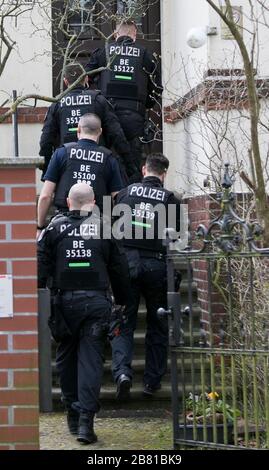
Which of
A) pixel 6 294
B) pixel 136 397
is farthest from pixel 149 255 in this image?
pixel 6 294

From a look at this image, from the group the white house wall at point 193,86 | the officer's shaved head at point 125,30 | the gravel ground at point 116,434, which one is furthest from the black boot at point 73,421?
the officer's shaved head at point 125,30

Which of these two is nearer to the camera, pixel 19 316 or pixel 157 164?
pixel 19 316

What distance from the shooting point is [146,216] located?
288 inches

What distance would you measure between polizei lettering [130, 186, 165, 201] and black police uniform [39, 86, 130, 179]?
1094mm

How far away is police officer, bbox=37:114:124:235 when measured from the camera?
24.4 ft

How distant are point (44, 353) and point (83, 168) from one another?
2784mm

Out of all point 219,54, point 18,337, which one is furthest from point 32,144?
point 18,337

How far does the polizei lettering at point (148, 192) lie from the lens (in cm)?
734

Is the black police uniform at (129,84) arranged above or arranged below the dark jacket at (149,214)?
above

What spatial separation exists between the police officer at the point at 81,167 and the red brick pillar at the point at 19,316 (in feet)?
8.33

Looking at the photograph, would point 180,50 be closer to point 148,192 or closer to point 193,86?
point 193,86

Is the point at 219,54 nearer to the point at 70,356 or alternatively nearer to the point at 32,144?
the point at 32,144

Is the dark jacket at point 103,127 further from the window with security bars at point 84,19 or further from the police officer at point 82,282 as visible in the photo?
the police officer at point 82,282
